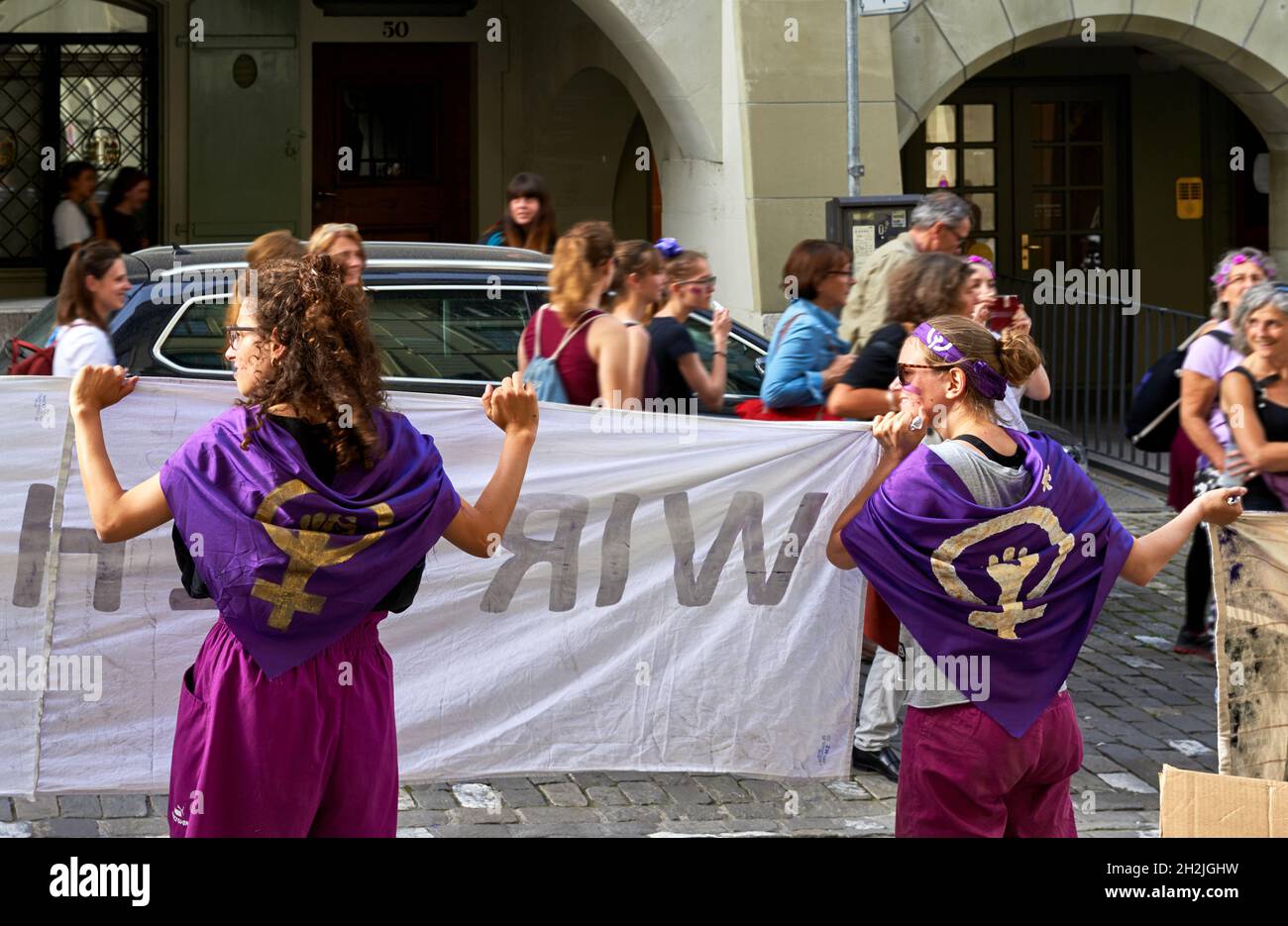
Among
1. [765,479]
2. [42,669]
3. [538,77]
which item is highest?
[538,77]

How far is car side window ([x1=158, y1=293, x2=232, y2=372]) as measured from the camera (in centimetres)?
767

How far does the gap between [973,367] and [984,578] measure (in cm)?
49

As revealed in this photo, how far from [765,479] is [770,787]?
4.46ft

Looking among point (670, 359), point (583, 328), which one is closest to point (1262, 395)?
point (670, 359)

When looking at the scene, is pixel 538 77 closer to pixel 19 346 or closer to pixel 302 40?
pixel 302 40

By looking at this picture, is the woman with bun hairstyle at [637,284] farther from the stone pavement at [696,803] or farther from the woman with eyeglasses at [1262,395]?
the woman with eyeglasses at [1262,395]

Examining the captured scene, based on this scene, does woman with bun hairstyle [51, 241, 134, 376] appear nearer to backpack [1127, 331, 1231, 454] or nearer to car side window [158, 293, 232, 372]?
car side window [158, 293, 232, 372]

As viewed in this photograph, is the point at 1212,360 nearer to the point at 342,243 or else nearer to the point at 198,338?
the point at 342,243

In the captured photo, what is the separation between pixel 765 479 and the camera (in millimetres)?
5699

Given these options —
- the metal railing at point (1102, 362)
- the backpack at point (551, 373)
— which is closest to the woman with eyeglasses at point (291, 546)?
the backpack at point (551, 373)

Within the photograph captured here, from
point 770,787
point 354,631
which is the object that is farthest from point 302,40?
point 354,631

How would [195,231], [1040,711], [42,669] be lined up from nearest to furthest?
[1040,711], [42,669], [195,231]

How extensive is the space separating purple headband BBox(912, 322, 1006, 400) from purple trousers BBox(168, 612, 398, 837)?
149cm

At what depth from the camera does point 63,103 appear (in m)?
15.9
